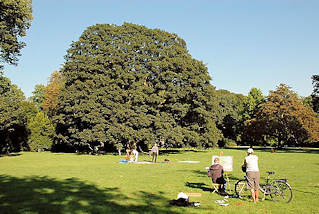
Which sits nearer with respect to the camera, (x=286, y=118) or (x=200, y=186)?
(x=200, y=186)

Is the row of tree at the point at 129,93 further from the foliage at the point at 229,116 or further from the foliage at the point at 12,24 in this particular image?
the foliage at the point at 229,116

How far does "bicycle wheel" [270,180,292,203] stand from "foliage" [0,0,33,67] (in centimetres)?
2467

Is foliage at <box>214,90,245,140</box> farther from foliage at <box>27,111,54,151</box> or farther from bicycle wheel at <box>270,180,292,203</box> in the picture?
bicycle wheel at <box>270,180,292,203</box>

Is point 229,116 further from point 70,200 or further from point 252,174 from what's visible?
point 70,200

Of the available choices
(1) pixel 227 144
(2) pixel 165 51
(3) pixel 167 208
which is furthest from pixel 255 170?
(1) pixel 227 144

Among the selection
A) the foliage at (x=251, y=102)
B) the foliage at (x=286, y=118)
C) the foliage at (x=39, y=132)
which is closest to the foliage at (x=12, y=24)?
the foliage at (x=39, y=132)

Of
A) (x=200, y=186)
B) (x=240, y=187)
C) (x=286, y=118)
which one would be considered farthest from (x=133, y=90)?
(x=286, y=118)

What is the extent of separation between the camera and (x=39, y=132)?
50.3 m

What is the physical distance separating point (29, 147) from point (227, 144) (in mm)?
53468

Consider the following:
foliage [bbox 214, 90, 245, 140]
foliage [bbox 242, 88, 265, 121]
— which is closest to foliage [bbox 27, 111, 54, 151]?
foliage [bbox 214, 90, 245, 140]

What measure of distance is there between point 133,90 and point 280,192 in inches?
1131

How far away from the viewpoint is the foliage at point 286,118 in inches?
2010

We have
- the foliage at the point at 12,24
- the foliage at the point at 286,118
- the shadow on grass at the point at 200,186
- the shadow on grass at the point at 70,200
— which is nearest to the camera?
the shadow on grass at the point at 70,200

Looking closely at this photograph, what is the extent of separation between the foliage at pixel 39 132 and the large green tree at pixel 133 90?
10.9m
